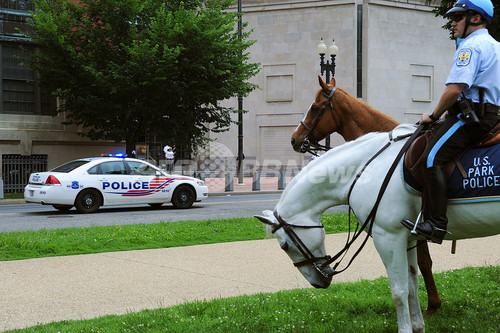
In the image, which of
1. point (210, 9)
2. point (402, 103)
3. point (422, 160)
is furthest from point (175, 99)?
point (402, 103)

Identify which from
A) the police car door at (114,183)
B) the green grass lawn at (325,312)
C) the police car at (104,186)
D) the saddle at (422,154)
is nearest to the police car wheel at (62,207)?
the police car at (104,186)

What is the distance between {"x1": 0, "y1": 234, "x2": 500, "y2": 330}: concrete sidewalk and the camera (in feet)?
19.6

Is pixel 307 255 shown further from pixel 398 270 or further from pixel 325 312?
pixel 325 312

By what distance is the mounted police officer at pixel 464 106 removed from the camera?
3877 millimetres

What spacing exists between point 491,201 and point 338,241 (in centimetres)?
643

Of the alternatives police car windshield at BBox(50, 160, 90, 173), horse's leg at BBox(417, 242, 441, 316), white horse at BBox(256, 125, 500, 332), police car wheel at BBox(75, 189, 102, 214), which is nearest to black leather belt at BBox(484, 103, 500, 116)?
white horse at BBox(256, 125, 500, 332)

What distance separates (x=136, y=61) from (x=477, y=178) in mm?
20173

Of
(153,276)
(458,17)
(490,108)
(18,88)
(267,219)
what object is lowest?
(153,276)

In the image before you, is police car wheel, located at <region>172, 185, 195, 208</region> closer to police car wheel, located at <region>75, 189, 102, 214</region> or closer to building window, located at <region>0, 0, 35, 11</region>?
police car wheel, located at <region>75, 189, 102, 214</region>

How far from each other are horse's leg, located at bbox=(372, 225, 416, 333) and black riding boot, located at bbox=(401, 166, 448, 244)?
0.18 meters

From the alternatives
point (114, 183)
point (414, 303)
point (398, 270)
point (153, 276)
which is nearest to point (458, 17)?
point (398, 270)

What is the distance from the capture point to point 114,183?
55.0 feet

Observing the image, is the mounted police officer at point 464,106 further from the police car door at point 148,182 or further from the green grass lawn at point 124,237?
the police car door at point 148,182

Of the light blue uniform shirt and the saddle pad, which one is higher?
the light blue uniform shirt
